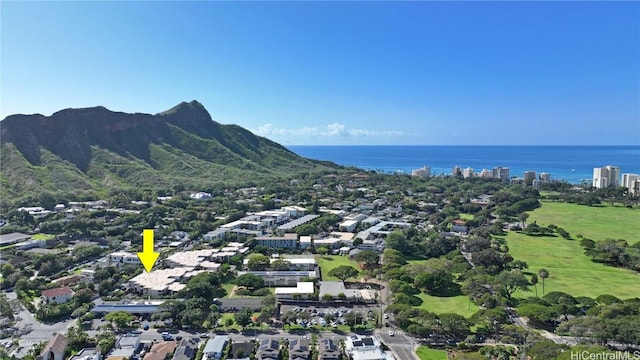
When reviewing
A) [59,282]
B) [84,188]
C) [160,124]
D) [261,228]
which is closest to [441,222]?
[261,228]

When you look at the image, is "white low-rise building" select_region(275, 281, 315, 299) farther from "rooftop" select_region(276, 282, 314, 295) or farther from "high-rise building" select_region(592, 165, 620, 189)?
"high-rise building" select_region(592, 165, 620, 189)

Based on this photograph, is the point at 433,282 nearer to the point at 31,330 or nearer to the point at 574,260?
the point at 574,260

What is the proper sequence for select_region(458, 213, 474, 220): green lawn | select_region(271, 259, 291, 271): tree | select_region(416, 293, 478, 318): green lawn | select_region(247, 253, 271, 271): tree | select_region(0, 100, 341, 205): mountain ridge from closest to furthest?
select_region(416, 293, 478, 318): green lawn < select_region(271, 259, 291, 271): tree < select_region(247, 253, 271, 271): tree < select_region(458, 213, 474, 220): green lawn < select_region(0, 100, 341, 205): mountain ridge

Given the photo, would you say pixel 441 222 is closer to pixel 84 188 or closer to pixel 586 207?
pixel 586 207

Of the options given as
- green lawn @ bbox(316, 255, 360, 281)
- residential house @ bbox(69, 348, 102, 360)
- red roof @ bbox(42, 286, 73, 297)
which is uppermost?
red roof @ bbox(42, 286, 73, 297)

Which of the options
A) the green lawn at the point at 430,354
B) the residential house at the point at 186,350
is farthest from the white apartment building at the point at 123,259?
the green lawn at the point at 430,354

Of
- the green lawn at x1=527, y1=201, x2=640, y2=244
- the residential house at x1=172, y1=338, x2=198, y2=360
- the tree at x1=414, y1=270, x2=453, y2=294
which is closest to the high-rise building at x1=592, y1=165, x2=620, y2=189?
the green lawn at x1=527, y1=201, x2=640, y2=244

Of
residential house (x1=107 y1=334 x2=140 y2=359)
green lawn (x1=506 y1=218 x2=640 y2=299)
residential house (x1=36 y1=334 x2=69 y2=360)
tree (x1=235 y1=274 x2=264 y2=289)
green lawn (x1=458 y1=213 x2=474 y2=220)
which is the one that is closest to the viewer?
residential house (x1=36 y1=334 x2=69 y2=360)
